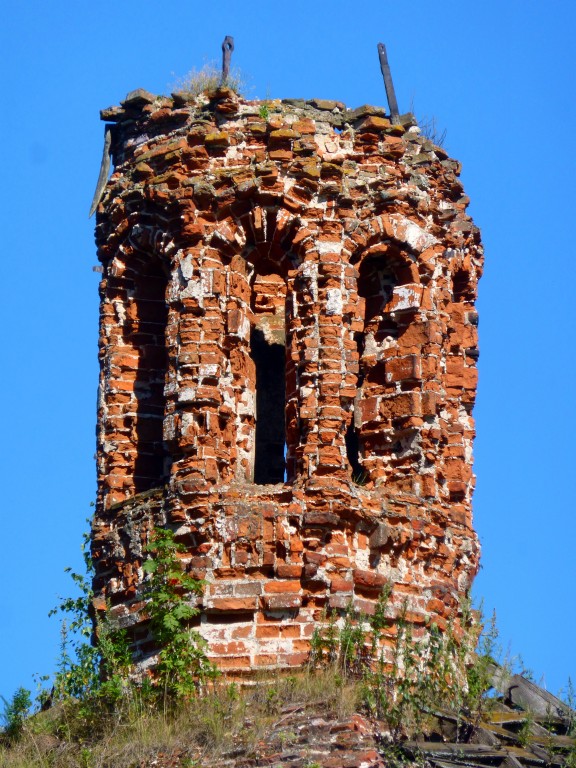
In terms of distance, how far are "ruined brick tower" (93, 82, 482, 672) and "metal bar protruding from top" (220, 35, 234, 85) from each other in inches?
10.8

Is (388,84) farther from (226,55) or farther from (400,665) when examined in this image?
(400,665)

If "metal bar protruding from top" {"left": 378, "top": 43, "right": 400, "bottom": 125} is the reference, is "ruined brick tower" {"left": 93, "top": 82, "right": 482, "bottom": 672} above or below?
below

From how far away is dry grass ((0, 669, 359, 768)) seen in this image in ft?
52.7

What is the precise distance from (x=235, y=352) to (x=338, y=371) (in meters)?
0.84

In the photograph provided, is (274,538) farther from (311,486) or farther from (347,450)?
(347,450)

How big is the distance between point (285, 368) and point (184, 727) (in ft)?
11.3

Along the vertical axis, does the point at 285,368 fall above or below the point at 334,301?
below

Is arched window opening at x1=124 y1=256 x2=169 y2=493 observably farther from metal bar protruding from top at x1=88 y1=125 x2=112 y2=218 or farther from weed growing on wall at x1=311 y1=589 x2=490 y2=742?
weed growing on wall at x1=311 y1=589 x2=490 y2=742

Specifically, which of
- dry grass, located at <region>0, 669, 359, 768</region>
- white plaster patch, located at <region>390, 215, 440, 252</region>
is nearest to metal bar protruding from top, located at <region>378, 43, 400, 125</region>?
white plaster patch, located at <region>390, 215, 440, 252</region>

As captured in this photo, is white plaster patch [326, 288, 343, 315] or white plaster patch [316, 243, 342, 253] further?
white plaster patch [316, 243, 342, 253]

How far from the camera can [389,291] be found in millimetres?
19219

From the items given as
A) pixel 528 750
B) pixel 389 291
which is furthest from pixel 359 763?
pixel 389 291

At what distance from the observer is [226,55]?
1956cm

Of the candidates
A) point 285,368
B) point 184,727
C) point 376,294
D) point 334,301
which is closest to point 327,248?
point 334,301
